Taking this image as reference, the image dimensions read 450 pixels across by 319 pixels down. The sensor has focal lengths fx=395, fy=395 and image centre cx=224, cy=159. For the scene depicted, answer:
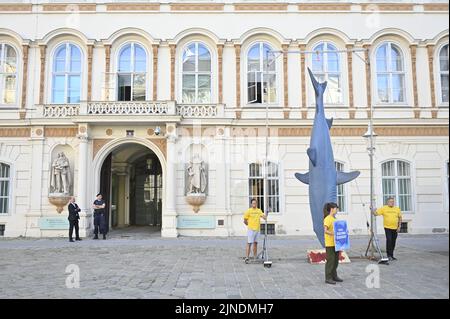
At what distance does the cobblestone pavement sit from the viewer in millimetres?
7496

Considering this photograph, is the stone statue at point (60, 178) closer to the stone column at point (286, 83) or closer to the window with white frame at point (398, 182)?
the stone column at point (286, 83)

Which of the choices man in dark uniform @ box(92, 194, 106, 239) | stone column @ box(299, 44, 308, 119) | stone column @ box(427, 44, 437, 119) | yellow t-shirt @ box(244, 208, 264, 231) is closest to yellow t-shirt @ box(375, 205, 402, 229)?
yellow t-shirt @ box(244, 208, 264, 231)

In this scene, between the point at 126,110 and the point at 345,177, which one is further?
the point at 126,110

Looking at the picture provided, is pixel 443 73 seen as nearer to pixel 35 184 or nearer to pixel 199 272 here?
pixel 199 272

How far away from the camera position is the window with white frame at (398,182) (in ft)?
61.5

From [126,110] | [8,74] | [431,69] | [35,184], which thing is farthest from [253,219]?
[8,74]

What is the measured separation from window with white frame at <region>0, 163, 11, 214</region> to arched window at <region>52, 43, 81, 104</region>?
3.94 m

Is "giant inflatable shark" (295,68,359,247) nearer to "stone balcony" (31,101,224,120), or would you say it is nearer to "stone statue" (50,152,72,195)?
"stone balcony" (31,101,224,120)

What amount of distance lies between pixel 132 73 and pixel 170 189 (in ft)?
20.0

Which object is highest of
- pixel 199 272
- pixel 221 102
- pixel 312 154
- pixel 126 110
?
pixel 221 102

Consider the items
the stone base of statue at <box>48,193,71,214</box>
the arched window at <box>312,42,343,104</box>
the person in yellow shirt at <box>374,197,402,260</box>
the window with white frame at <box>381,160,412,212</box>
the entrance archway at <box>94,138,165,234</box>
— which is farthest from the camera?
the entrance archway at <box>94,138,165,234</box>

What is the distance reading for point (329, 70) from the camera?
63.9 ft

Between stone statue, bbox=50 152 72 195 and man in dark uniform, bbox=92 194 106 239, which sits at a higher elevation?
stone statue, bbox=50 152 72 195
